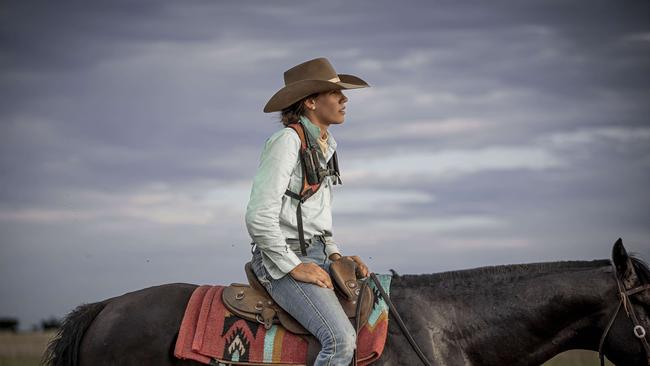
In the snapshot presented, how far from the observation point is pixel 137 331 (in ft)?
21.1

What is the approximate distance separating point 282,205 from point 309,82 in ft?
3.62

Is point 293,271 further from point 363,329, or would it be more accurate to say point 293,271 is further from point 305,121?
point 305,121

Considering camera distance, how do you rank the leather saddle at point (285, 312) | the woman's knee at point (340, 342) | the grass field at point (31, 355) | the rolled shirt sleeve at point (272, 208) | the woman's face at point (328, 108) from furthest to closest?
1. the grass field at point (31, 355)
2. the woman's face at point (328, 108)
3. the leather saddle at point (285, 312)
4. the rolled shirt sleeve at point (272, 208)
5. the woman's knee at point (340, 342)

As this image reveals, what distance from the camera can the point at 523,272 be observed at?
256 inches

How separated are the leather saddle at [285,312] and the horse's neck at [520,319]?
15.5 inches

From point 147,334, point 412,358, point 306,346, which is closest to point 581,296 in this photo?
point 412,358

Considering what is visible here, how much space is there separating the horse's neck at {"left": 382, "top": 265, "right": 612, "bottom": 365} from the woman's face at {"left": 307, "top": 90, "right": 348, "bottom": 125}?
163cm

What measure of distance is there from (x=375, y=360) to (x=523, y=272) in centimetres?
154

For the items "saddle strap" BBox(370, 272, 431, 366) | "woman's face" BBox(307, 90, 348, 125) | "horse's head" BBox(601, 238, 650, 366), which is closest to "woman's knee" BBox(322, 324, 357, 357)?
"saddle strap" BBox(370, 272, 431, 366)

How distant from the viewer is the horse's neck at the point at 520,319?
618cm

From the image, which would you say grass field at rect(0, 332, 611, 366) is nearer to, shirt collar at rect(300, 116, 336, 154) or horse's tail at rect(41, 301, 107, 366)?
horse's tail at rect(41, 301, 107, 366)

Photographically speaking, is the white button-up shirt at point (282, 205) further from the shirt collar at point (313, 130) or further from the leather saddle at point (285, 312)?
the leather saddle at point (285, 312)

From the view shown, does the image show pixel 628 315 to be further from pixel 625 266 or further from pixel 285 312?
pixel 285 312

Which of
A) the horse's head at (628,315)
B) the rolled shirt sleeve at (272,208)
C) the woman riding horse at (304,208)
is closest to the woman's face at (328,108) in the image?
the woman riding horse at (304,208)
